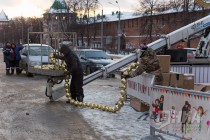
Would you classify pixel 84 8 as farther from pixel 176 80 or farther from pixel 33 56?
pixel 176 80

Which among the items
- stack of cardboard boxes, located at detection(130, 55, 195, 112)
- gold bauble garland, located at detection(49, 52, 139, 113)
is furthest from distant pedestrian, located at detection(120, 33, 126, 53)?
stack of cardboard boxes, located at detection(130, 55, 195, 112)

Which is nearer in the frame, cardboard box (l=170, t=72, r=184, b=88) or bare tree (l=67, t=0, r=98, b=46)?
cardboard box (l=170, t=72, r=184, b=88)

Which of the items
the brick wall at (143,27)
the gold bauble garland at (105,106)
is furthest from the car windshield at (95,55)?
the brick wall at (143,27)

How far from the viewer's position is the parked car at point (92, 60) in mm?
22703

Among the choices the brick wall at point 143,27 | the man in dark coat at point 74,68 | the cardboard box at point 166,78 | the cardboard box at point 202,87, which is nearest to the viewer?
the cardboard box at point 166,78

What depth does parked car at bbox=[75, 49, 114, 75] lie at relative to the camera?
2270 centimetres

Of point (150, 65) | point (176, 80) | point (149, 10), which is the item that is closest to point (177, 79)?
point (176, 80)

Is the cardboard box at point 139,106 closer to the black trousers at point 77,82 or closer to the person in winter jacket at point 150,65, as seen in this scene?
the person in winter jacket at point 150,65

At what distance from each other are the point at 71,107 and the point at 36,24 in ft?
294

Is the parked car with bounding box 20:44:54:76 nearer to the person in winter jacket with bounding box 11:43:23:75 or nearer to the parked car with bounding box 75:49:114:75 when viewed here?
the person in winter jacket with bounding box 11:43:23:75

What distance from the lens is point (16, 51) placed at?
2336 cm

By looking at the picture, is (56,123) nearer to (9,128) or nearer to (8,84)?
(9,128)

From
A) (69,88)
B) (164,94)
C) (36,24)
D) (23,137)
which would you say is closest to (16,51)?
(69,88)

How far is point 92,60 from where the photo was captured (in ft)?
75.6
